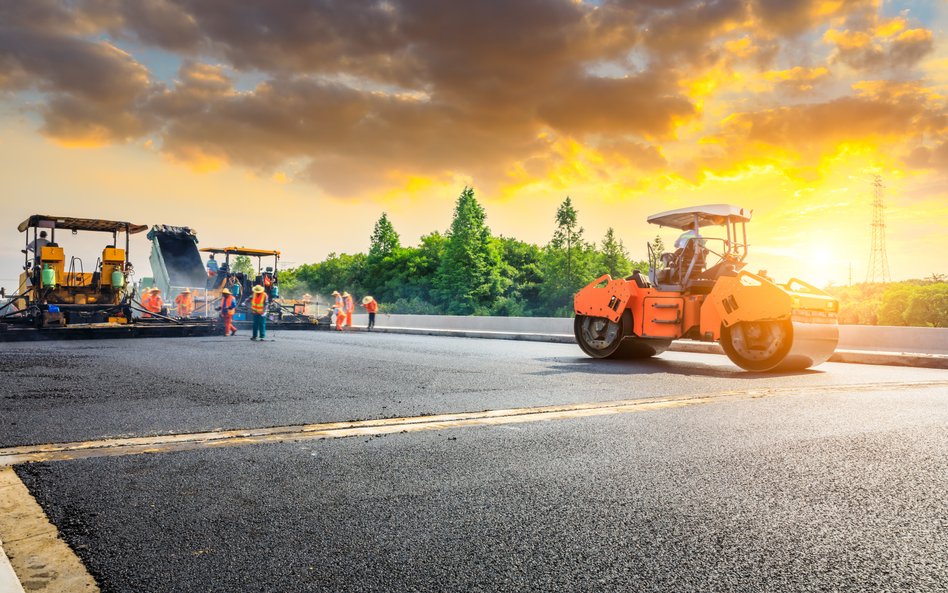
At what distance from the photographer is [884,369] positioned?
1238 cm

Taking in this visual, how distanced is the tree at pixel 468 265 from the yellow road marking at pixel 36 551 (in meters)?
68.6

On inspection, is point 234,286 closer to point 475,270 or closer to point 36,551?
point 36,551

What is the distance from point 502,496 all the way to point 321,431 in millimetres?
2342

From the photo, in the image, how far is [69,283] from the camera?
19375 millimetres

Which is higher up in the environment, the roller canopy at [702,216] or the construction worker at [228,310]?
the roller canopy at [702,216]

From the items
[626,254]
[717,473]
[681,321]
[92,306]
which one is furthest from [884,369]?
[626,254]

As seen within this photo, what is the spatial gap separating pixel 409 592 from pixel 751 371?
10206mm

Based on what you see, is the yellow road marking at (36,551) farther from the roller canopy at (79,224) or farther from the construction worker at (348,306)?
the construction worker at (348,306)

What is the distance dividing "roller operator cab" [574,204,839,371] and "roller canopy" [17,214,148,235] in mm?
13743

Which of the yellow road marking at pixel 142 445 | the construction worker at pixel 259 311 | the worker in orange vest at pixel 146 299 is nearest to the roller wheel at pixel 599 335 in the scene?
the yellow road marking at pixel 142 445

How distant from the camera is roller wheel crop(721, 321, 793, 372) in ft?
37.0

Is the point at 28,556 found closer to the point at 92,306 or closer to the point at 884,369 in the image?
the point at 884,369

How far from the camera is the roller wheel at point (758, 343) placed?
11.3 meters

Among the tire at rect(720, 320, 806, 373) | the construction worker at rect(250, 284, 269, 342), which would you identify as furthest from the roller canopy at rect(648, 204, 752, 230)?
the construction worker at rect(250, 284, 269, 342)
